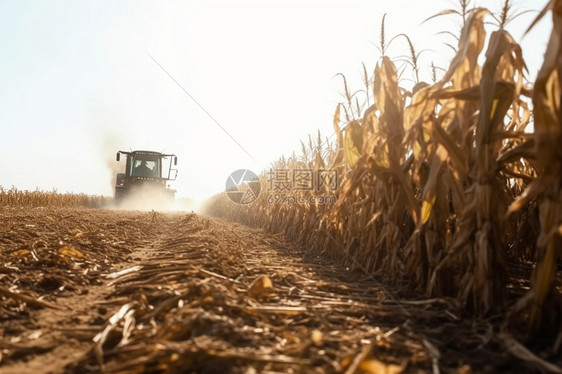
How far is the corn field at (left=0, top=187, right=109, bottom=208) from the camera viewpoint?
17.2 m

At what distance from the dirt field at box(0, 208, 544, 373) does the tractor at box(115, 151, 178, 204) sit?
18693 millimetres

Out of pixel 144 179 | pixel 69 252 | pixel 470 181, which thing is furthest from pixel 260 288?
pixel 144 179

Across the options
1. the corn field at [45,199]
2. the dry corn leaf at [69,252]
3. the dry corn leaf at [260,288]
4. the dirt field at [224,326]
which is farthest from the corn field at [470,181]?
the corn field at [45,199]

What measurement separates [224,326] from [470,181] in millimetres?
1702

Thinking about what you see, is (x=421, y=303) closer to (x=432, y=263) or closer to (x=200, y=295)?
(x=432, y=263)

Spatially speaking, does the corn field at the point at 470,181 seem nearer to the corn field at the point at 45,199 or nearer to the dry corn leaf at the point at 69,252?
the dry corn leaf at the point at 69,252

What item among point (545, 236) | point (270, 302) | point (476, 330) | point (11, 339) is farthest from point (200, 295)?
point (545, 236)

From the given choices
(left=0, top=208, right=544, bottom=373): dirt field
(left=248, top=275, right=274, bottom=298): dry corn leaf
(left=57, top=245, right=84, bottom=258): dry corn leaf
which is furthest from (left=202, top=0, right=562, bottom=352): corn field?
(left=57, top=245, right=84, bottom=258): dry corn leaf

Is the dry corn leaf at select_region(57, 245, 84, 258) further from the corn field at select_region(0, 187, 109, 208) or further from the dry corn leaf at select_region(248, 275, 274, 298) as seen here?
the corn field at select_region(0, 187, 109, 208)

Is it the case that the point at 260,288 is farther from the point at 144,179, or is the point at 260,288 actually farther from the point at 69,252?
the point at 144,179

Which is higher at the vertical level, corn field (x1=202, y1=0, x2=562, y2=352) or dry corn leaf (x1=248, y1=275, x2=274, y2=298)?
corn field (x1=202, y1=0, x2=562, y2=352)

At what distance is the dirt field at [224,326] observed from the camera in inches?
53.1

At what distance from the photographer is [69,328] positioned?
1.79 m

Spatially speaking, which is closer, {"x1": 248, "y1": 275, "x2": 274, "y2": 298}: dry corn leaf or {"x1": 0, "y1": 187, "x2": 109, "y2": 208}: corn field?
{"x1": 248, "y1": 275, "x2": 274, "y2": 298}: dry corn leaf
